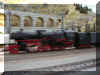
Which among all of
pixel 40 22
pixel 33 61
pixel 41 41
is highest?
pixel 40 22

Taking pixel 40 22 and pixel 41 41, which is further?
pixel 41 41

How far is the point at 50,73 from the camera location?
3.83 meters

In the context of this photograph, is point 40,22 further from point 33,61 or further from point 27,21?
point 33,61

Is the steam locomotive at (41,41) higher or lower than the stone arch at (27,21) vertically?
lower

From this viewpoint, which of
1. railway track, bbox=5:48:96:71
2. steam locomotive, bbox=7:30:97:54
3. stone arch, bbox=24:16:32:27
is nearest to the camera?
railway track, bbox=5:48:96:71

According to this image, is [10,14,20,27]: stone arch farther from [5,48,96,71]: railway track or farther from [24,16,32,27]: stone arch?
[5,48,96,71]: railway track

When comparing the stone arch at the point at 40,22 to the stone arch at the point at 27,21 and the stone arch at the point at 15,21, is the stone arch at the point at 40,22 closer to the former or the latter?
the stone arch at the point at 27,21

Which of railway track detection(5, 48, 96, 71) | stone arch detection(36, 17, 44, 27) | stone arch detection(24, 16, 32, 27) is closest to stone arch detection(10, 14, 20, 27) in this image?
stone arch detection(24, 16, 32, 27)

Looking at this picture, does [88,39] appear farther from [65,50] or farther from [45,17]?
[45,17]

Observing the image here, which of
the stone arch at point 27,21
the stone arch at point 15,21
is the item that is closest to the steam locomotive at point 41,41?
the stone arch at point 15,21

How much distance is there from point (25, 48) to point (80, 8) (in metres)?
3.88

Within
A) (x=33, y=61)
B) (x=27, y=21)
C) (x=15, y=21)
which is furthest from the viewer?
(x=15, y=21)

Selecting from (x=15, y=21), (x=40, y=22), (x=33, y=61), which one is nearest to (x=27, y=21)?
(x=40, y=22)

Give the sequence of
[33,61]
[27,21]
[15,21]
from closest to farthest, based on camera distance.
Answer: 1. [33,61]
2. [27,21]
3. [15,21]
